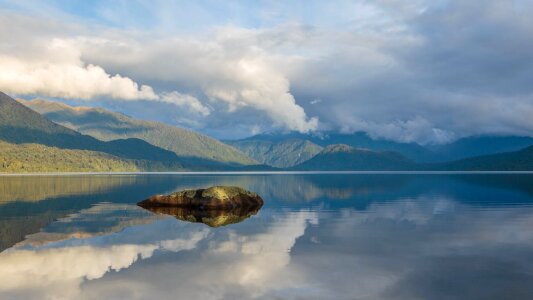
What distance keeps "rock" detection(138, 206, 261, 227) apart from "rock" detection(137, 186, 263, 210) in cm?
87

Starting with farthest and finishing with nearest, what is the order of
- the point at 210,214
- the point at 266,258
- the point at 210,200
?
the point at 210,200 < the point at 210,214 < the point at 266,258

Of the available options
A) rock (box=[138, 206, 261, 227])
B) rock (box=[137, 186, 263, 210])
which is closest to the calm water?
rock (box=[138, 206, 261, 227])

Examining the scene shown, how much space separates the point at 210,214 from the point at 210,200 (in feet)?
18.3

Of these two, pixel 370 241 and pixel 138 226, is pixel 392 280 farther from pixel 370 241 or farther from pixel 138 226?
pixel 138 226

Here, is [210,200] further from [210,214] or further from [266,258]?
[266,258]

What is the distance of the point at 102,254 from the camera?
1288 inches

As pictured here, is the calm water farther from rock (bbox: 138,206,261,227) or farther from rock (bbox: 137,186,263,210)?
rock (bbox: 137,186,263,210)

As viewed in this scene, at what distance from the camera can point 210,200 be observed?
216ft

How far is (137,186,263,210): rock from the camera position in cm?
6575

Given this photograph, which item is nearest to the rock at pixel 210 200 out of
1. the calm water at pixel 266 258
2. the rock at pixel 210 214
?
the rock at pixel 210 214

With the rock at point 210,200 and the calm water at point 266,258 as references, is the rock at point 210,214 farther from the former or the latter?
the calm water at point 266,258

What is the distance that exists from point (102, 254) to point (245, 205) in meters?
38.7

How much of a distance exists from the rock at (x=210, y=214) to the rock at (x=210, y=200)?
87 centimetres

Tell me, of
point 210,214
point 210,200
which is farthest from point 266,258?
point 210,200
